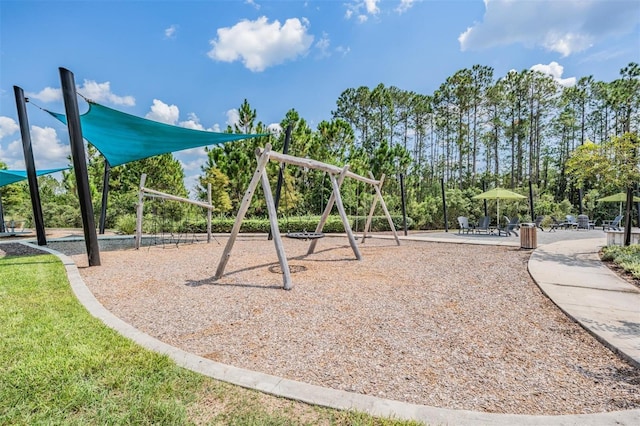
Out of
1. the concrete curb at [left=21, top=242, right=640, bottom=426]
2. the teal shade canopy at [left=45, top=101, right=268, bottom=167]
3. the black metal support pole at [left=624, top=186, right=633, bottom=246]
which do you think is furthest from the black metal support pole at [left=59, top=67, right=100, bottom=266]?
the black metal support pole at [left=624, top=186, right=633, bottom=246]

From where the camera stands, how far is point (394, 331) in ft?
9.57

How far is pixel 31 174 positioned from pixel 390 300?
30.3ft

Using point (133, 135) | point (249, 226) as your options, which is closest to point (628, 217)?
point (133, 135)

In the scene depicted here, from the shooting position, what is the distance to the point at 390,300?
3850 mm

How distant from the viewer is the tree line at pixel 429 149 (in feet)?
57.7

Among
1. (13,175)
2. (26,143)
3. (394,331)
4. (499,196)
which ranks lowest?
(394,331)

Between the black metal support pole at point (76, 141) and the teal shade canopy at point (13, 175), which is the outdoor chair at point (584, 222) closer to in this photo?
the black metal support pole at point (76, 141)

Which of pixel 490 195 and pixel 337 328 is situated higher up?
pixel 490 195

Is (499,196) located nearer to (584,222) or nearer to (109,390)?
(584,222)

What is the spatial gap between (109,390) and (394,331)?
2240 millimetres

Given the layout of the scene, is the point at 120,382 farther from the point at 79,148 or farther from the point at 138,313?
the point at 79,148

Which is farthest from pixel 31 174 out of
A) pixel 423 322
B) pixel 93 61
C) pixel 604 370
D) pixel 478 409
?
pixel 604 370

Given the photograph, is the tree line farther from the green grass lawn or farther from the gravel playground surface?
the green grass lawn

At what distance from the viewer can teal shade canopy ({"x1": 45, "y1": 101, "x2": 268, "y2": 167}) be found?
22.0 feet
